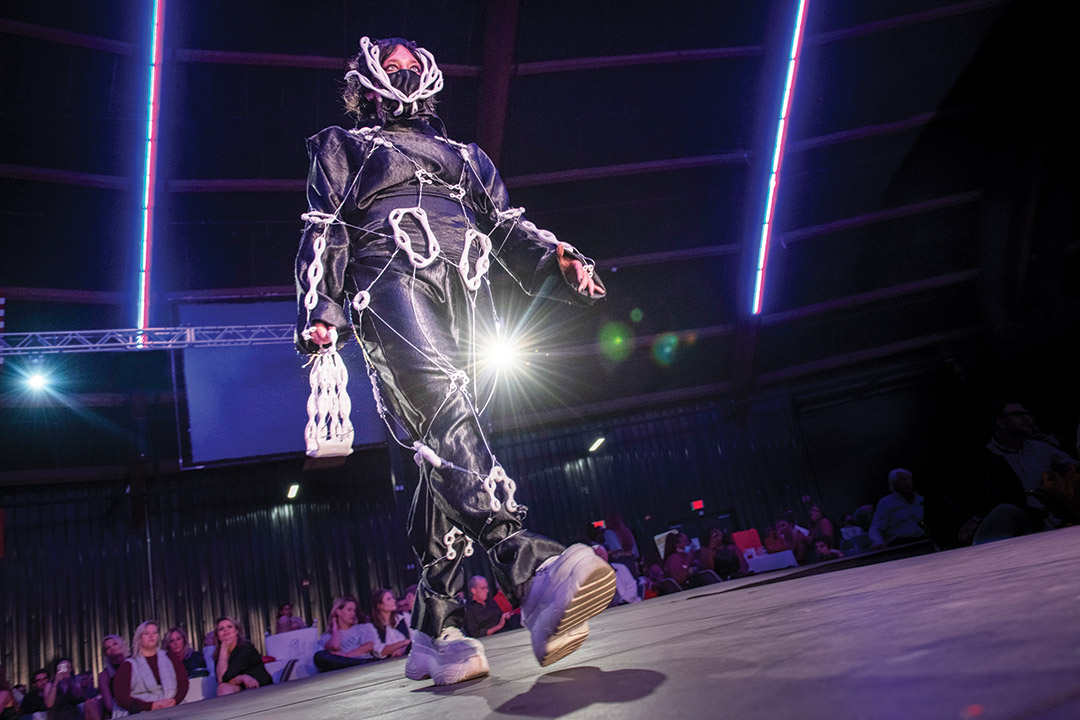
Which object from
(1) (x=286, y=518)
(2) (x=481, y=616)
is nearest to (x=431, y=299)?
(2) (x=481, y=616)

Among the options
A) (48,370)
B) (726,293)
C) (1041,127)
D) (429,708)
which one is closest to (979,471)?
(429,708)

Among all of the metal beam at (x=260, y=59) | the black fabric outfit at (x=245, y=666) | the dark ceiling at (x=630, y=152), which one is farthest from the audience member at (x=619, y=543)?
the metal beam at (x=260, y=59)

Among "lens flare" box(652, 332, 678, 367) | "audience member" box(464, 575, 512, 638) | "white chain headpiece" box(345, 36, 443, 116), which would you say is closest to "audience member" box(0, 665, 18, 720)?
"audience member" box(464, 575, 512, 638)

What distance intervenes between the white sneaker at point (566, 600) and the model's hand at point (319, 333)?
0.78 meters

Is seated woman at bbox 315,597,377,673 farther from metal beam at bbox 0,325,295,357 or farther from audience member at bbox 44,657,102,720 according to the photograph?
metal beam at bbox 0,325,295,357

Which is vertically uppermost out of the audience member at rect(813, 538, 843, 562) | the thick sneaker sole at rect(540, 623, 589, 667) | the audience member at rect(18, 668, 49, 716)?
the thick sneaker sole at rect(540, 623, 589, 667)

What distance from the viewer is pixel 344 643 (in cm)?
617

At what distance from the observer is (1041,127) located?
9547 mm

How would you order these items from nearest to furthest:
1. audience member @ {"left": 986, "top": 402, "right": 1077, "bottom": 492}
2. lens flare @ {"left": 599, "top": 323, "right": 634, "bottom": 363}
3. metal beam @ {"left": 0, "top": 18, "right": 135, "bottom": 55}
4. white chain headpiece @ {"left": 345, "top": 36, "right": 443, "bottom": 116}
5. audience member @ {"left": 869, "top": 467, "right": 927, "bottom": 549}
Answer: white chain headpiece @ {"left": 345, "top": 36, "right": 443, "bottom": 116} < audience member @ {"left": 986, "top": 402, "right": 1077, "bottom": 492} < audience member @ {"left": 869, "top": 467, "right": 927, "bottom": 549} < metal beam @ {"left": 0, "top": 18, "right": 135, "bottom": 55} < lens flare @ {"left": 599, "top": 323, "right": 634, "bottom": 363}

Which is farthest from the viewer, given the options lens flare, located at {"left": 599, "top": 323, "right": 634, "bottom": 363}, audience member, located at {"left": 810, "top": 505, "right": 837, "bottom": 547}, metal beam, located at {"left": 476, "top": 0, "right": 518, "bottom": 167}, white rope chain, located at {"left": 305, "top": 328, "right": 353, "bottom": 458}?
lens flare, located at {"left": 599, "top": 323, "right": 634, "bottom": 363}

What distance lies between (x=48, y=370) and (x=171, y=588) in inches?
144

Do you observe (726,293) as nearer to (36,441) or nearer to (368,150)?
(368,150)

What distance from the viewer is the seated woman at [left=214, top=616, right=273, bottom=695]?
5.41 meters

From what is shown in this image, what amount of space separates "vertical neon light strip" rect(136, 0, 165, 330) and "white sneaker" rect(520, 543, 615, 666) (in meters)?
7.15
